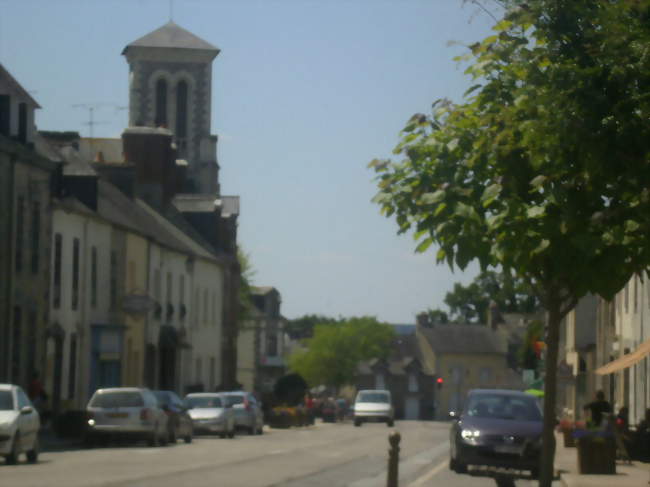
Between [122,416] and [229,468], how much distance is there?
961cm

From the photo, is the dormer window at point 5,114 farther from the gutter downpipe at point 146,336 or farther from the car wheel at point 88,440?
the gutter downpipe at point 146,336

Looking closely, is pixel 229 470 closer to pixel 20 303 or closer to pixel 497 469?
pixel 497 469

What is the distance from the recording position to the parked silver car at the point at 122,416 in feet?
109

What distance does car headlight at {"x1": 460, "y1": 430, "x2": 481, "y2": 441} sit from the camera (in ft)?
80.8

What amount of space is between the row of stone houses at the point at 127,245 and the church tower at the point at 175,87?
84 mm

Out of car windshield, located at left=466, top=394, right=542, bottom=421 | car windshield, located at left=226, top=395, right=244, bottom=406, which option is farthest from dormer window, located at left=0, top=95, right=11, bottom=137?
car windshield, located at left=466, top=394, right=542, bottom=421

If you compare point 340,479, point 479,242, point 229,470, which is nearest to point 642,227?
point 479,242

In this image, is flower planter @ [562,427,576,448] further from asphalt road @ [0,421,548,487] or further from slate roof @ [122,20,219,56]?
slate roof @ [122,20,219,56]

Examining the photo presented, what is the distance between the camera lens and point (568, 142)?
11867mm

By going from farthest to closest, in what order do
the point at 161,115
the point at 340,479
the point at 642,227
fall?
the point at 161,115 → the point at 340,479 → the point at 642,227

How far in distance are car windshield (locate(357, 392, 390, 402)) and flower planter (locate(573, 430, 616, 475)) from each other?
47258 mm

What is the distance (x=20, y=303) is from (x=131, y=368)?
41.9ft

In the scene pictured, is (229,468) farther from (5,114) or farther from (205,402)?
(205,402)

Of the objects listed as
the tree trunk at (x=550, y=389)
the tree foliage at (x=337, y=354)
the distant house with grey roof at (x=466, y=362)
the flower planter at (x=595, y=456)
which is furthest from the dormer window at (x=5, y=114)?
the tree foliage at (x=337, y=354)
